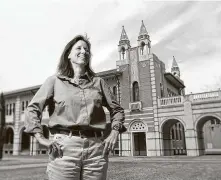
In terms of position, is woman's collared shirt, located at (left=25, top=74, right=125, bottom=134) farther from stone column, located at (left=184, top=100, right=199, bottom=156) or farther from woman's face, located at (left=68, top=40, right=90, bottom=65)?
stone column, located at (left=184, top=100, right=199, bottom=156)

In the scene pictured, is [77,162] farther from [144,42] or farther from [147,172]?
[144,42]

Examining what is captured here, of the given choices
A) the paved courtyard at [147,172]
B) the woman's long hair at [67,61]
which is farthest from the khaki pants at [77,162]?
the paved courtyard at [147,172]

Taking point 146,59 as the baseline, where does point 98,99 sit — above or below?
below

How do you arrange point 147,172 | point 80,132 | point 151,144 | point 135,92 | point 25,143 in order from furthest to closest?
1. point 25,143
2. point 135,92
3. point 151,144
4. point 147,172
5. point 80,132

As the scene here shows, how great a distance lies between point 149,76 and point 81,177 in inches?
910

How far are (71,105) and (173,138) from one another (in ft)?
97.7

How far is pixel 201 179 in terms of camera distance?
8.17 m

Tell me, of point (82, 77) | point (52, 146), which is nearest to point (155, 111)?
point (82, 77)

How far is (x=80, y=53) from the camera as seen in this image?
232 centimetres

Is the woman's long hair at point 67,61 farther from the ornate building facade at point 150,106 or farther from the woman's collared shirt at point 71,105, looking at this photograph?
the ornate building facade at point 150,106

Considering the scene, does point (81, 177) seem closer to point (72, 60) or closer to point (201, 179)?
point (72, 60)

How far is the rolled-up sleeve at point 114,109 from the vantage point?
7.45ft

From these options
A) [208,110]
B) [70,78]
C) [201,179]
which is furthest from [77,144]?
[208,110]

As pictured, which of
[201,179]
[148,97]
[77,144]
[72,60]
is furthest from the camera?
[148,97]
